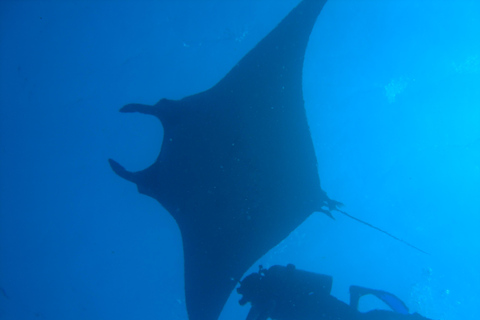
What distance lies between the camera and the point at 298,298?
99.5 inches

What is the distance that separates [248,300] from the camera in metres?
2.64

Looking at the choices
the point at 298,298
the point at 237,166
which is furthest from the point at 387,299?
the point at 237,166

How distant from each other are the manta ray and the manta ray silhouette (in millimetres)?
10

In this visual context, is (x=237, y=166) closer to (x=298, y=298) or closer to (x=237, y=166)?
(x=237, y=166)

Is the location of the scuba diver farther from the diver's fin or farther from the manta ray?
the manta ray

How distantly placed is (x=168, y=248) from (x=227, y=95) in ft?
24.6

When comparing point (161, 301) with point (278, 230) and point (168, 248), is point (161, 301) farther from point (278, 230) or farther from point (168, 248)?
point (278, 230)

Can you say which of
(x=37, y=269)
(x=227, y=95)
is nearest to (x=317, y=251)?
(x=227, y=95)

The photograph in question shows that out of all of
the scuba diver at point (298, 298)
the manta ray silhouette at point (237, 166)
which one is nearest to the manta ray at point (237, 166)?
the manta ray silhouette at point (237, 166)

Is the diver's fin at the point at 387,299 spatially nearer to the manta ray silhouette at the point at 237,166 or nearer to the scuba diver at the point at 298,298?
the scuba diver at the point at 298,298

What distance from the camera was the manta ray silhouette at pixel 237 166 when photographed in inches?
120

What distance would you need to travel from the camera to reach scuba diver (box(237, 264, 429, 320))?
244cm

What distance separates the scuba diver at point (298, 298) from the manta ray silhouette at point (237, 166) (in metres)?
0.82

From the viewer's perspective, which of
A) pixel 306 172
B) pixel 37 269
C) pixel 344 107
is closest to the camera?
pixel 306 172
